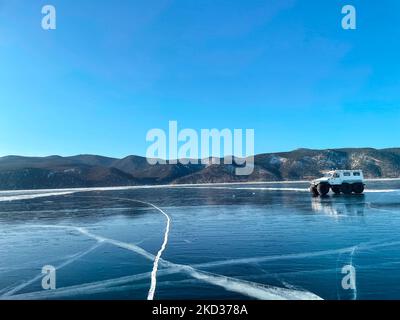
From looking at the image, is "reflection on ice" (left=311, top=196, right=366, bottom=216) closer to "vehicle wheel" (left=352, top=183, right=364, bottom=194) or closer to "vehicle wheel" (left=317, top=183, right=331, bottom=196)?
"vehicle wheel" (left=317, top=183, right=331, bottom=196)

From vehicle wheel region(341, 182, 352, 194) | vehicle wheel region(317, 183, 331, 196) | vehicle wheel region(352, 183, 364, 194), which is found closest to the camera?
vehicle wheel region(317, 183, 331, 196)

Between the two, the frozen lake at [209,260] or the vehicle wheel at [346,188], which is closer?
the frozen lake at [209,260]

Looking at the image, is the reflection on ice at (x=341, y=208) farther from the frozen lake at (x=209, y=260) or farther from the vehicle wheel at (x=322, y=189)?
the vehicle wheel at (x=322, y=189)

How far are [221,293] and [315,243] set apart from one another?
1120cm

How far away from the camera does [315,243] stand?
77.9 feet

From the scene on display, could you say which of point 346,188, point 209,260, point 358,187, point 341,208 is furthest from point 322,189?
point 209,260

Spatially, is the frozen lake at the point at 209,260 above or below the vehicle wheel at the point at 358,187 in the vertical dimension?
below

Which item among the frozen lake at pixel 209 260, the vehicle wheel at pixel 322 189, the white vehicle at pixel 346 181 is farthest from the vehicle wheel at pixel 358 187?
the frozen lake at pixel 209 260

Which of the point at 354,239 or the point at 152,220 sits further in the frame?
the point at 152,220

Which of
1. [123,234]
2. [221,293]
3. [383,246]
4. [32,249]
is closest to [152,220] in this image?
[123,234]

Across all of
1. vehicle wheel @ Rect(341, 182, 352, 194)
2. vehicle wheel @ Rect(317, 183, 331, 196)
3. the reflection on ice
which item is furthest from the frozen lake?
vehicle wheel @ Rect(341, 182, 352, 194)

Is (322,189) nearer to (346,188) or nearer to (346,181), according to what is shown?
(346,188)

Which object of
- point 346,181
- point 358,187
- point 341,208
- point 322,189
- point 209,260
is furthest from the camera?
point 346,181
